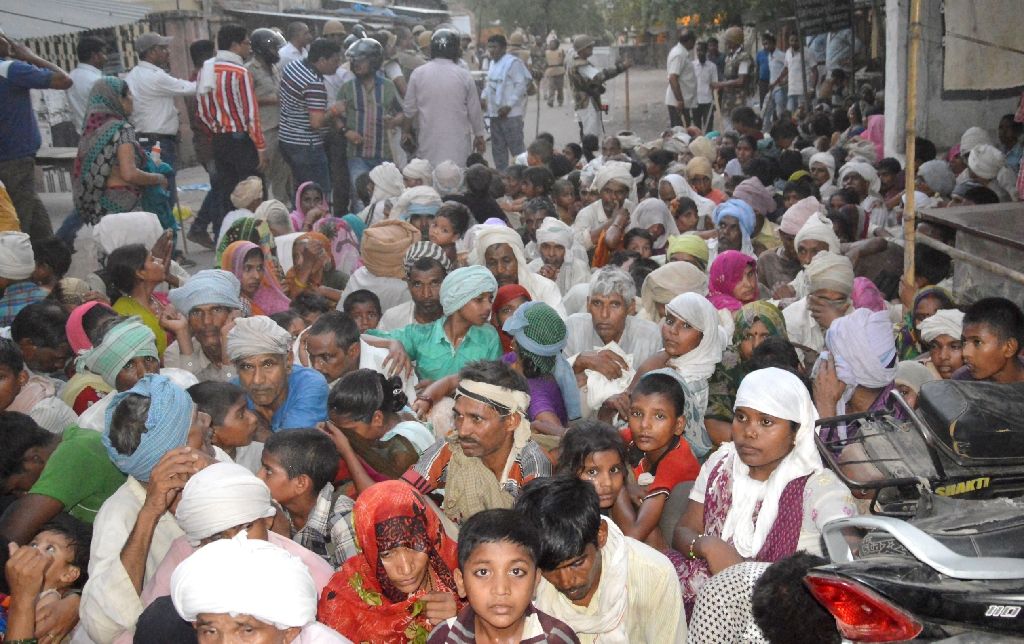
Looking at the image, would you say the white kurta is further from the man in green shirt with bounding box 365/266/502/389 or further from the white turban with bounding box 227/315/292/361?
the white turban with bounding box 227/315/292/361

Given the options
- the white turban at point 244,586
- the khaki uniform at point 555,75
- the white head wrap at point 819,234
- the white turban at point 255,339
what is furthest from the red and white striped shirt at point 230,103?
the khaki uniform at point 555,75

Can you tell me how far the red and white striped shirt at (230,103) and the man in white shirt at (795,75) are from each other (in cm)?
1014

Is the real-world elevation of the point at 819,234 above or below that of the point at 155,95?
below

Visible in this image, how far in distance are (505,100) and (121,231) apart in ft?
22.9

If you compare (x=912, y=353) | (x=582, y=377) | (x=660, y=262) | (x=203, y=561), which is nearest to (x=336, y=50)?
(x=660, y=262)

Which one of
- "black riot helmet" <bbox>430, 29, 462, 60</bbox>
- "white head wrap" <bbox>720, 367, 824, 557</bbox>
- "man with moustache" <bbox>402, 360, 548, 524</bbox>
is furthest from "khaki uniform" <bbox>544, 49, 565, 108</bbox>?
"white head wrap" <bbox>720, 367, 824, 557</bbox>

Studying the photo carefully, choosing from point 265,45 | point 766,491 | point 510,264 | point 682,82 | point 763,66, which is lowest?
point 766,491

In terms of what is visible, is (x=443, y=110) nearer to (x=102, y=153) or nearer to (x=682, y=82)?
(x=102, y=153)

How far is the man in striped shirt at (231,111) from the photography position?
10086 mm

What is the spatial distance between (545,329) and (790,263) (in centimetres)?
Result: 337

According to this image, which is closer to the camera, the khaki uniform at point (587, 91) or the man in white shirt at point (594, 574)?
the man in white shirt at point (594, 574)

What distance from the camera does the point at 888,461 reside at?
2.92 metres

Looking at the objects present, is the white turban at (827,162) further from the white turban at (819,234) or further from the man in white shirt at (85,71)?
the man in white shirt at (85,71)

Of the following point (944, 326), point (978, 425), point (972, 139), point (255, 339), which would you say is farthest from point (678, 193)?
point (978, 425)
